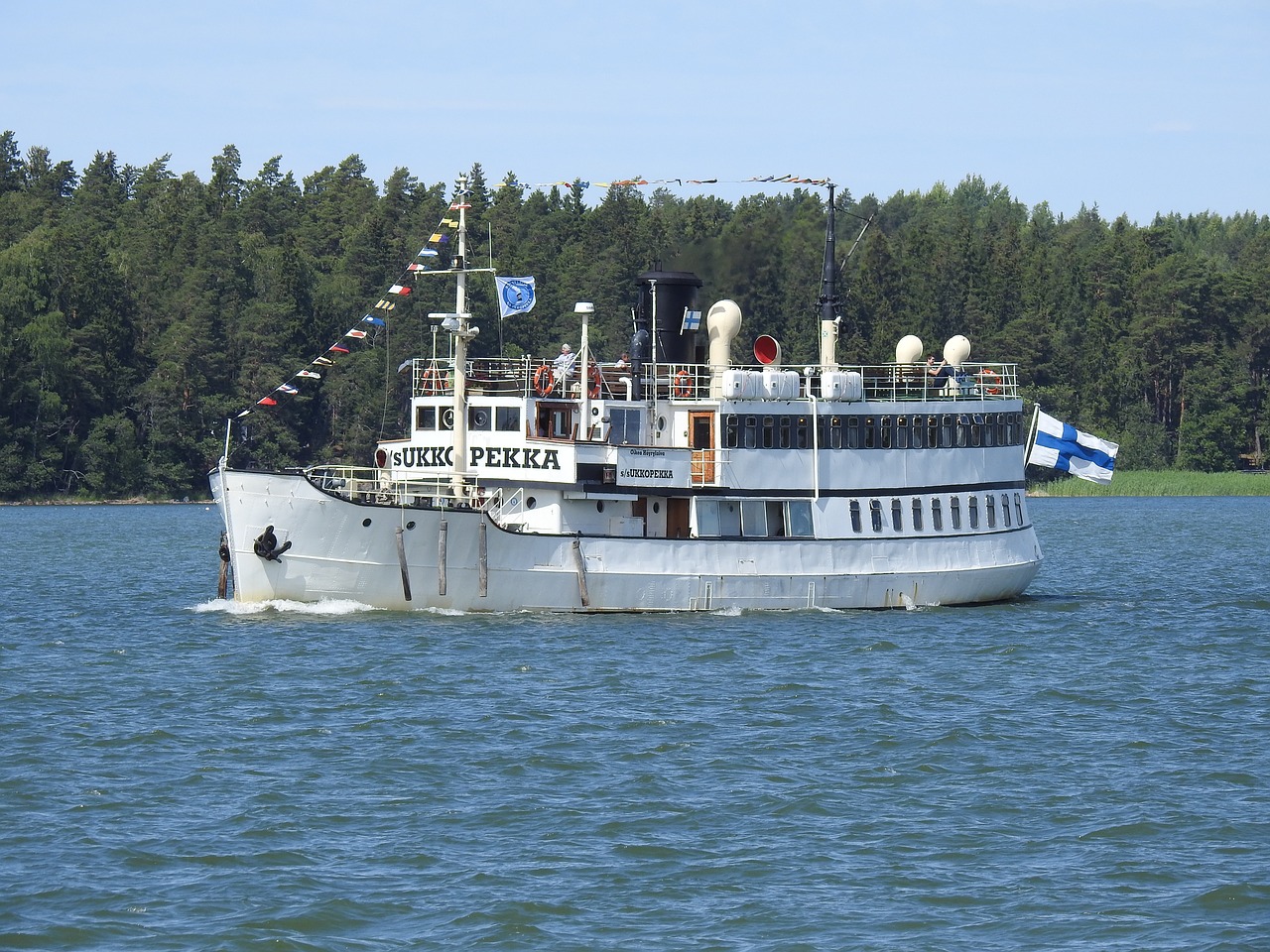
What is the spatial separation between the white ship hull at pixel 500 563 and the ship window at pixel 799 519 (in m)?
0.46

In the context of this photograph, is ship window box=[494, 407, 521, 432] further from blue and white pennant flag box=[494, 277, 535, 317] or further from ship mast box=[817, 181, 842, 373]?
ship mast box=[817, 181, 842, 373]

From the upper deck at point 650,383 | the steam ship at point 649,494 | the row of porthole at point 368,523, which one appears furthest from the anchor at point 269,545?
the upper deck at point 650,383

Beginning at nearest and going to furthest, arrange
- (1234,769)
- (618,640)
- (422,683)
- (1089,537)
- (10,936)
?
1. (10,936)
2. (1234,769)
3. (422,683)
4. (618,640)
5. (1089,537)

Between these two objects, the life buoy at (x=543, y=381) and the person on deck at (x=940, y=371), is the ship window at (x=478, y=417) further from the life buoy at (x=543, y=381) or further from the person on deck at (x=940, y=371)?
the person on deck at (x=940, y=371)

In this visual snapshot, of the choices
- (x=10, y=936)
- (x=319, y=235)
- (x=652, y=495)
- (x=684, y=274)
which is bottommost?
(x=10, y=936)

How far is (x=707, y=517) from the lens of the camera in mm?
44625

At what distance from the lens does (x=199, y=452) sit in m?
123

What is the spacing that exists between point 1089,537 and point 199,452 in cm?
6193

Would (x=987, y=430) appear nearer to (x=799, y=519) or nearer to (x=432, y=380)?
(x=799, y=519)

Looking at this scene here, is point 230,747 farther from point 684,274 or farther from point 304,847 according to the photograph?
point 684,274

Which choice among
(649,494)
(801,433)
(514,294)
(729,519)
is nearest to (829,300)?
(801,433)

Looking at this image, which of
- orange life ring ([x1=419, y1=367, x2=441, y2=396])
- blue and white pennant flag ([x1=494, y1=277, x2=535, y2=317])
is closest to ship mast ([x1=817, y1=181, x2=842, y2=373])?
blue and white pennant flag ([x1=494, y1=277, x2=535, y2=317])

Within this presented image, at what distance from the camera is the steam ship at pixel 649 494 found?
4150 cm

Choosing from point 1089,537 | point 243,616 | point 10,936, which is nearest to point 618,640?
point 243,616
